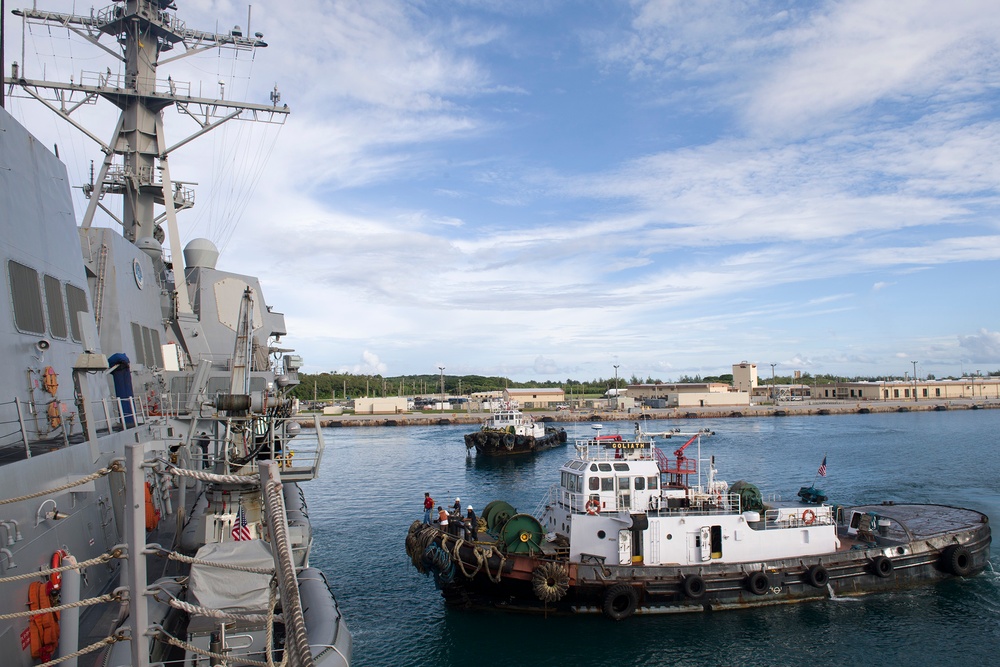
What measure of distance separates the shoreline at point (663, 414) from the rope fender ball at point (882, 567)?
80989 mm

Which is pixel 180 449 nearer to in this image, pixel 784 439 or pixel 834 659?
pixel 834 659

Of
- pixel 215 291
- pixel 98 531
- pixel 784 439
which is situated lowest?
pixel 784 439

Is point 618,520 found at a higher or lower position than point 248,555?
lower

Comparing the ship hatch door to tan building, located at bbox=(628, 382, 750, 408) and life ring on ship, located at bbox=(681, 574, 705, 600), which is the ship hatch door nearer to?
life ring on ship, located at bbox=(681, 574, 705, 600)

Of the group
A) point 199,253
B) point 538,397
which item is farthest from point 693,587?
point 538,397

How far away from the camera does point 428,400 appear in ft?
463

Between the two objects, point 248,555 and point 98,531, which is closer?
point 248,555

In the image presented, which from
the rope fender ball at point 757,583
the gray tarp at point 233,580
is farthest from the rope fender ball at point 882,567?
the gray tarp at point 233,580

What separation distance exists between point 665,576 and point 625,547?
58.9 inches

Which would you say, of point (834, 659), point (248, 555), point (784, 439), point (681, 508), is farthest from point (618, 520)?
point (784, 439)

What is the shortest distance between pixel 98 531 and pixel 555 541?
48.4 feet

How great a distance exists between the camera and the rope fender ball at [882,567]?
22.2m

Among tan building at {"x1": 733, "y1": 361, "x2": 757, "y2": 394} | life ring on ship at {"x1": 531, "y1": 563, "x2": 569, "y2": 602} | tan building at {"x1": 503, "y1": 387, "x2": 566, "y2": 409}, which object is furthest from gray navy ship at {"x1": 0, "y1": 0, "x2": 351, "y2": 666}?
tan building at {"x1": 733, "y1": 361, "x2": 757, "y2": 394}

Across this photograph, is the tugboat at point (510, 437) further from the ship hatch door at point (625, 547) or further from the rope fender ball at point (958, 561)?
the rope fender ball at point (958, 561)
